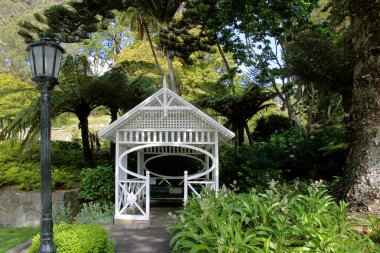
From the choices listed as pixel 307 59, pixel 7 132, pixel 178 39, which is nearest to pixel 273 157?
pixel 307 59

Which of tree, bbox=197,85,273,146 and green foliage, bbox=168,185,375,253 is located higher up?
tree, bbox=197,85,273,146

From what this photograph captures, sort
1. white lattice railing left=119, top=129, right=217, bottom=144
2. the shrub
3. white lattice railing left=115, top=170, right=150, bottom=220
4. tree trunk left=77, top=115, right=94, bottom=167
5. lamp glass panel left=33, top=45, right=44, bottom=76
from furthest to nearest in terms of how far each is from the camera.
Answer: tree trunk left=77, top=115, right=94, bottom=167
the shrub
white lattice railing left=119, top=129, right=217, bottom=144
white lattice railing left=115, top=170, right=150, bottom=220
lamp glass panel left=33, top=45, right=44, bottom=76

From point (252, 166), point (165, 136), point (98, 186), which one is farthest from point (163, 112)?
point (252, 166)

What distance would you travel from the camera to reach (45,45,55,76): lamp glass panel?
4.07 metres

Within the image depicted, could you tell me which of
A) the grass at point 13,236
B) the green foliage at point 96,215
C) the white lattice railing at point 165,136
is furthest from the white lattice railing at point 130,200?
the grass at point 13,236

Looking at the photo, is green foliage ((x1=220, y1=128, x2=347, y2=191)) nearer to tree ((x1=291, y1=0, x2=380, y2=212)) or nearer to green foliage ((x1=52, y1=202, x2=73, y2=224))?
tree ((x1=291, y1=0, x2=380, y2=212))

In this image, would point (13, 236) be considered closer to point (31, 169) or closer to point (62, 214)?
point (62, 214)

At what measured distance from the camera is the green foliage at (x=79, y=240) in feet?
15.1

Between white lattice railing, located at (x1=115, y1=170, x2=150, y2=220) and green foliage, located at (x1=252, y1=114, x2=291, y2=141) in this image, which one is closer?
white lattice railing, located at (x1=115, y1=170, x2=150, y2=220)

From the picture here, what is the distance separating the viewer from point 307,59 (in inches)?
336

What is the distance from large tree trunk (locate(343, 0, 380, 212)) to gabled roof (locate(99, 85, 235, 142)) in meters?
2.59

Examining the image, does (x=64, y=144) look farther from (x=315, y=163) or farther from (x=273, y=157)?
(x=315, y=163)

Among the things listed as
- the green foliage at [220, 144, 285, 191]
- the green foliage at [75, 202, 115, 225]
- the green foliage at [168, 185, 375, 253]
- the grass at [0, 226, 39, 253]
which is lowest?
the grass at [0, 226, 39, 253]

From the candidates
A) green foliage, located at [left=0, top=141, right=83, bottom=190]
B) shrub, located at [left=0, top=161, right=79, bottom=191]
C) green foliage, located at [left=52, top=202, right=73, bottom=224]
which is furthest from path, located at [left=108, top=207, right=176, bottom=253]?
green foliage, located at [left=0, top=141, right=83, bottom=190]
